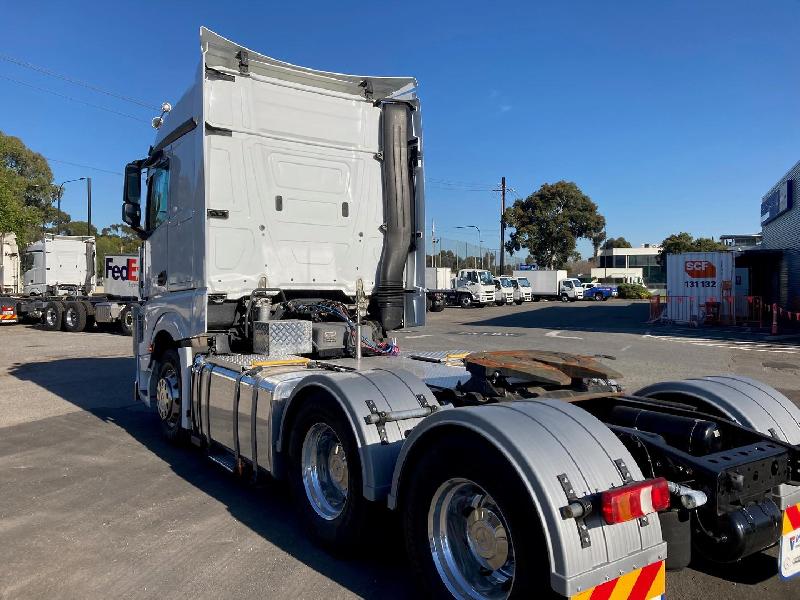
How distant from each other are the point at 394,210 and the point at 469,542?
14.2ft

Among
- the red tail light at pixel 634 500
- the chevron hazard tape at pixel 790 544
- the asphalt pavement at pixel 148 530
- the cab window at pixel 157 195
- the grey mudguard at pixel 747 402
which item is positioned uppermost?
the cab window at pixel 157 195

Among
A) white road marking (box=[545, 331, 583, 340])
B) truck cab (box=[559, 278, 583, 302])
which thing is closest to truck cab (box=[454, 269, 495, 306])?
truck cab (box=[559, 278, 583, 302])

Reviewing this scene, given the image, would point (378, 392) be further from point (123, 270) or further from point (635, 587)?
point (123, 270)

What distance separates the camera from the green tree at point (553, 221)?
204ft

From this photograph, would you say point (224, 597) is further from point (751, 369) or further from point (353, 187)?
point (751, 369)

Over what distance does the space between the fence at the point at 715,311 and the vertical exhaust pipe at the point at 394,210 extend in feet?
73.9

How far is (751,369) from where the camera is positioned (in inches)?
521

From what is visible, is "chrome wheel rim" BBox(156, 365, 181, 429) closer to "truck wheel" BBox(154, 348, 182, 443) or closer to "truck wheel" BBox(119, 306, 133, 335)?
"truck wheel" BBox(154, 348, 182, 443)

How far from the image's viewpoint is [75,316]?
22750 millimetres

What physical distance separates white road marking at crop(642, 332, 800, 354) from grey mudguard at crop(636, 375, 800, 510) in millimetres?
14426

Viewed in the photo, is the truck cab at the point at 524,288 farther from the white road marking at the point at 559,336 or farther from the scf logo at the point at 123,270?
the scf logo at the point at 123,270

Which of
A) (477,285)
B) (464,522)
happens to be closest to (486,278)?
(477,285)

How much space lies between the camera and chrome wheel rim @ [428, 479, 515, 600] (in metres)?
2.92

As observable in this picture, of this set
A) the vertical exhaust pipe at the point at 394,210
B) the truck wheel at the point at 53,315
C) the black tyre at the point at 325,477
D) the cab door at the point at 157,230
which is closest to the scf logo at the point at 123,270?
the truck wheel at the point at 53,315
